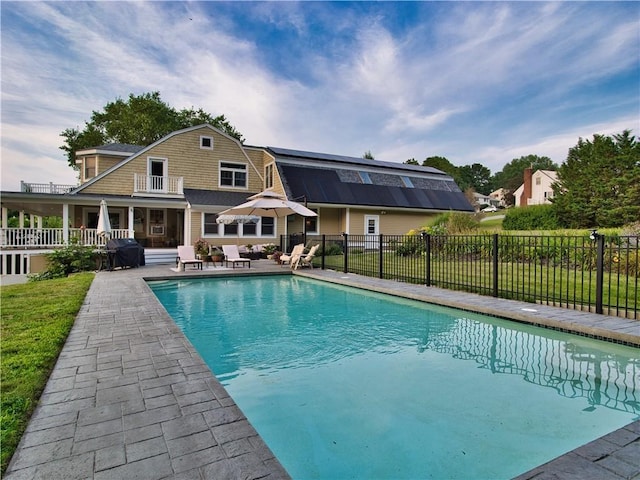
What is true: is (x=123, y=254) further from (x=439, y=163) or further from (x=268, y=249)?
(x=439, y=163)

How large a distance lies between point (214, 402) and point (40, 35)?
1173 cm

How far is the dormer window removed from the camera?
20328mm

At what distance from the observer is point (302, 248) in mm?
13961

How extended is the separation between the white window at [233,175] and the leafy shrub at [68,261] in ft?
28.8

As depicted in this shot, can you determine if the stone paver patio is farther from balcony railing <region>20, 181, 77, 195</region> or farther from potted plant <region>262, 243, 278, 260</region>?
balcony railing <region>20, 181, 77, 195</region>

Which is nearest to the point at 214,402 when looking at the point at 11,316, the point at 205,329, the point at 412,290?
the point at 205,329

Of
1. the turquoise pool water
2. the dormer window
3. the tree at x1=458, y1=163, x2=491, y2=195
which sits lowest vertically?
the turquoise pool water

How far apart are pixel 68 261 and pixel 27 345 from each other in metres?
10.8

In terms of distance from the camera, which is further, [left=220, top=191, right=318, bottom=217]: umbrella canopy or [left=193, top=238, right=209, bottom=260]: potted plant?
[left=193, top=238, right=209, bottom=260]: potted plant

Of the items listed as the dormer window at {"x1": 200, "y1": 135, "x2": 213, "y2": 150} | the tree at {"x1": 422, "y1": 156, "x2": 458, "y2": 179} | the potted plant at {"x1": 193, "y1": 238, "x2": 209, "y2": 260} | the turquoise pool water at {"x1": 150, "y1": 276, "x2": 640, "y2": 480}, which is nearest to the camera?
the turquoise pool water at {"x1": 150, "y1": 276, "x2": 640, "y2": 480}

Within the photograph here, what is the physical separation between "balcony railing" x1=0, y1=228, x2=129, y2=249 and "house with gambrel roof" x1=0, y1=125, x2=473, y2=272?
47mm

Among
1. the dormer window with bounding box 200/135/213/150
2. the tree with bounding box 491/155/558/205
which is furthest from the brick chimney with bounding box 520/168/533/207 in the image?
the dormer window with bounding box 200/135/213/150

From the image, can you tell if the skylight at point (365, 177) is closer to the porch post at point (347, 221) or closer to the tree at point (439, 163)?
the porch post at point (347, 221)

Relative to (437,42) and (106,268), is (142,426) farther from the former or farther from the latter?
(437,42)
